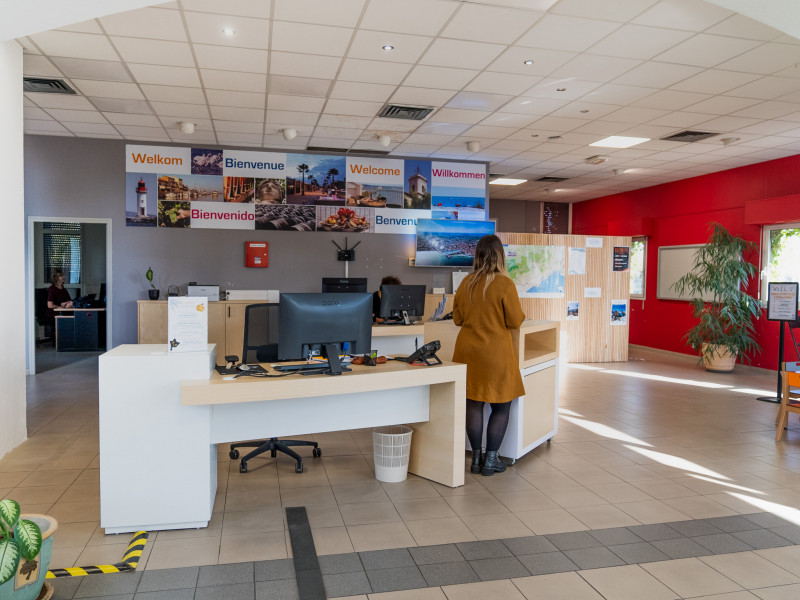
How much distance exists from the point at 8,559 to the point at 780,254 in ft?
34.6

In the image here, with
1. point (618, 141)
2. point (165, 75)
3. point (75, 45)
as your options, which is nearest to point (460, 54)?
point (165, 75)

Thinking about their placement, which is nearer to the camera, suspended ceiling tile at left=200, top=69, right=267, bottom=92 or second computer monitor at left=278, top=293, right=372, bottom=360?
second computer monitor at left=278, top=293, right=372, bottom=360

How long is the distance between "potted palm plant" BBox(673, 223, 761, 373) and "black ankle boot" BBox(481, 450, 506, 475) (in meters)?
6.70

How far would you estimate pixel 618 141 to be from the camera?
8594mm

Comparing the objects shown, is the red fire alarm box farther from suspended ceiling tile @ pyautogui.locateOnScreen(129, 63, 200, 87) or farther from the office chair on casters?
the office chair on casters

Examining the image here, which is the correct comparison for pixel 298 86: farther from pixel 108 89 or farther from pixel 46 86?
pixel 46 86

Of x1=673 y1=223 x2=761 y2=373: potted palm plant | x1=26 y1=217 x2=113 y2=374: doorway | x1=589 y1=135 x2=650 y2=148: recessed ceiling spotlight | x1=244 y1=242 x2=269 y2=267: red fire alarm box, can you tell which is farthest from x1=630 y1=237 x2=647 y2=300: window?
x1=26 y1=217 x2=113 y2=374: doorway

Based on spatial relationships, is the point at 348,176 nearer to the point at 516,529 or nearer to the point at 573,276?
the point at 573,276

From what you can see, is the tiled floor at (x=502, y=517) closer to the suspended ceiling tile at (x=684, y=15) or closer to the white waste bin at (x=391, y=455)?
the white waste bin at (x=391, y=455)

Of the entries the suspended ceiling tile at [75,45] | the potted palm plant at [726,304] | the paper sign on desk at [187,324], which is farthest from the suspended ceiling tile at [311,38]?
the potted palm plant at [726,304]

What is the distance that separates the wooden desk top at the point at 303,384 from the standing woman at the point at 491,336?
1.36 feet

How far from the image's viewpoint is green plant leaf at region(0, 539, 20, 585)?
87.9 inches

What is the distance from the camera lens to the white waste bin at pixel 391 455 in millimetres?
4191

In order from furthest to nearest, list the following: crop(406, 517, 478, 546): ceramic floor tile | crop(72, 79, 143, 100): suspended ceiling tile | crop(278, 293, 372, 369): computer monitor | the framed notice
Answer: the framed notice < crop(72, 79, 143, 100): suspended ceiling tile < crop(278, 293, 372, 369): computer monitor < crop(406, 517, 478, 546): ceramic floor tile
